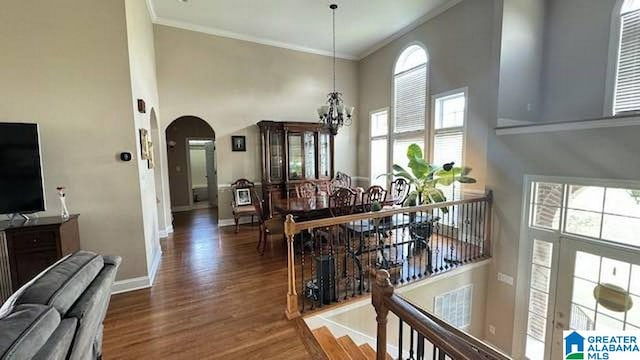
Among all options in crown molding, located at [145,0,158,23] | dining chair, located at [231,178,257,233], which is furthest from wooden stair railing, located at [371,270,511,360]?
crown molding, located at [145,0,158,23]

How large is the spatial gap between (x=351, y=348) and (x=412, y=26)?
5.90 meters

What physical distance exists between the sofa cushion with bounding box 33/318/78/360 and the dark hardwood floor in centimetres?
120

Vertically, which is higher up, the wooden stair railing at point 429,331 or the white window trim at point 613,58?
the white window trim at point 613,58

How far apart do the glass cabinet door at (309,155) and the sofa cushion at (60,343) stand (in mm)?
5380

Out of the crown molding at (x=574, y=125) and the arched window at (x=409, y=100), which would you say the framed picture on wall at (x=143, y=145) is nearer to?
the arched window at (x=409, y=100)

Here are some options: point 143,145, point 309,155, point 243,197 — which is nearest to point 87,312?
point 143,145

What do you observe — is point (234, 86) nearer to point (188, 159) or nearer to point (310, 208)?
point (188, 159)

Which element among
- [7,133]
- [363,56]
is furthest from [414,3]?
[7,133]

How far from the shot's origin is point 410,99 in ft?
19.1

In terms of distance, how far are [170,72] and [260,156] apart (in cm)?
247

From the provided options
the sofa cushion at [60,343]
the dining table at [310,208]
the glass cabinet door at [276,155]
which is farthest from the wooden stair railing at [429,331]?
the glass cabinet door at [276,155]

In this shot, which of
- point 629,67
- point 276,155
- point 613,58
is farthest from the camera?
point 276,155

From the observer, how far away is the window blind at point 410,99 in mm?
5473

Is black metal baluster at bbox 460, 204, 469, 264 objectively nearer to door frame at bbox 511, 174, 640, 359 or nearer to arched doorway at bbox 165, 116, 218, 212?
door frame at bbox 511, 174, 640, 359
